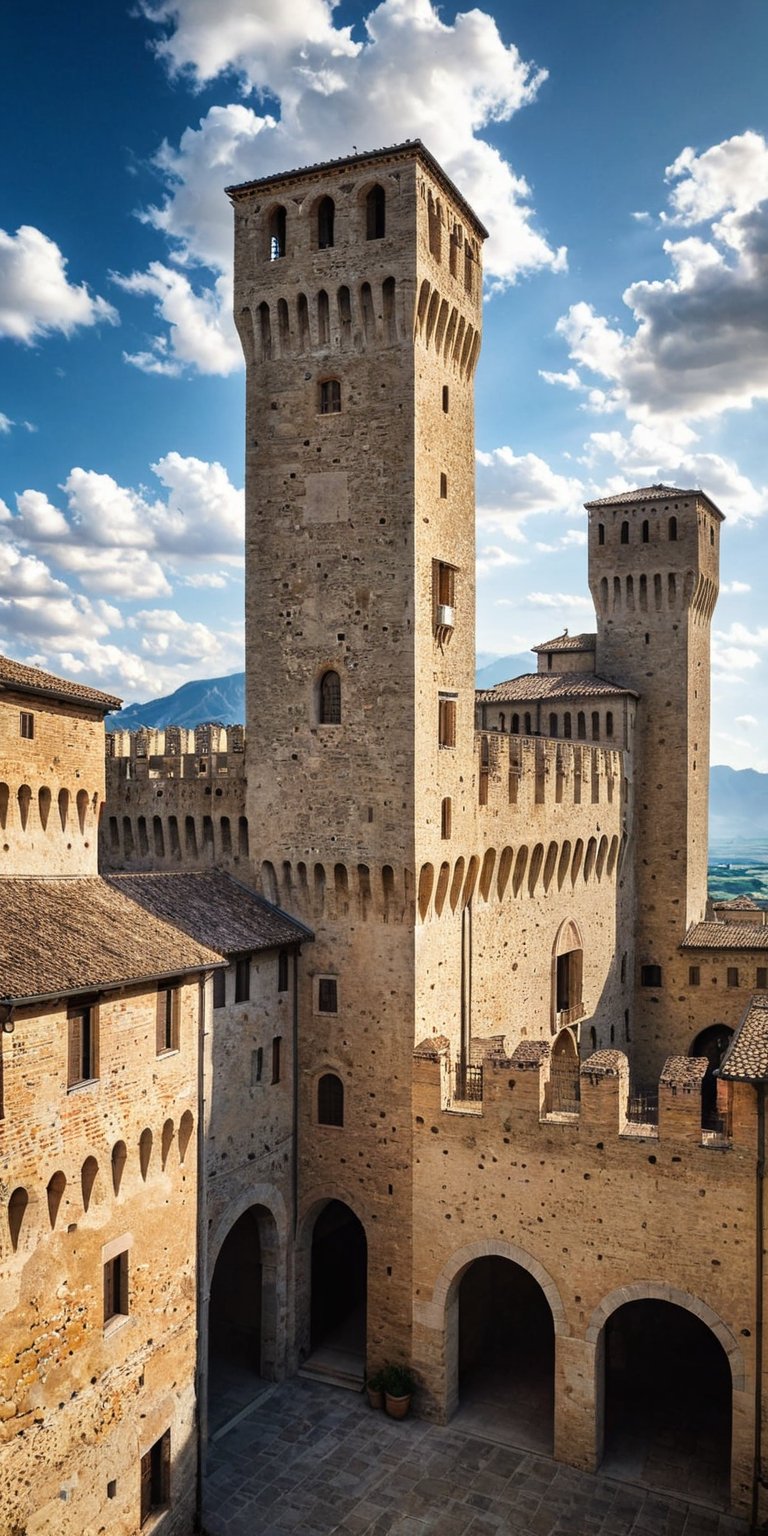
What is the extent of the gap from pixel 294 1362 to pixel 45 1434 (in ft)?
32.5

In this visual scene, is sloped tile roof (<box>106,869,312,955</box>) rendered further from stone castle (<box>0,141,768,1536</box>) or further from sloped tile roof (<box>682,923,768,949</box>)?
sloped tile roof (<box>682,923,768,949</box>)

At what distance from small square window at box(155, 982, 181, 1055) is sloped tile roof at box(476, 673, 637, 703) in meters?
20.5

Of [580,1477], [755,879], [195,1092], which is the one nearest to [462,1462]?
[580,1477]

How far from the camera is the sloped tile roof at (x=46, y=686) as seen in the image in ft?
56.3

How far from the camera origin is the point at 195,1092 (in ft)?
60.3

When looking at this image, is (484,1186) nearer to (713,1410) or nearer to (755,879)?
(713,1410)

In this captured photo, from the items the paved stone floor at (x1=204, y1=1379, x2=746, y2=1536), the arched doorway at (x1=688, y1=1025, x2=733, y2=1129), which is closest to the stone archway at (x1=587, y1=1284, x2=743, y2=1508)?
the paved stone floor at (x1=204, y1=1379, x2=746, y2=1536)

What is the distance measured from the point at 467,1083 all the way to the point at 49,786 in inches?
418

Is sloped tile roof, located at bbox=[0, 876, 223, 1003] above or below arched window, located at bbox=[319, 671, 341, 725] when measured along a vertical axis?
below

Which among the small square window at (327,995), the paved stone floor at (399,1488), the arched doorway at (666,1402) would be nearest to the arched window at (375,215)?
the small square window at (327,995)

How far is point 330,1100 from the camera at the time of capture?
76.9ft

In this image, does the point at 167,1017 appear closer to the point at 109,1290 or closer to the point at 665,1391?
the point at 109,1290

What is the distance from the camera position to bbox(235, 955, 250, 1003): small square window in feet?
70.5

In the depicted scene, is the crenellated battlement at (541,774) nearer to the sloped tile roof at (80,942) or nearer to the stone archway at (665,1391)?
the sloped tile roof at (80,942)
